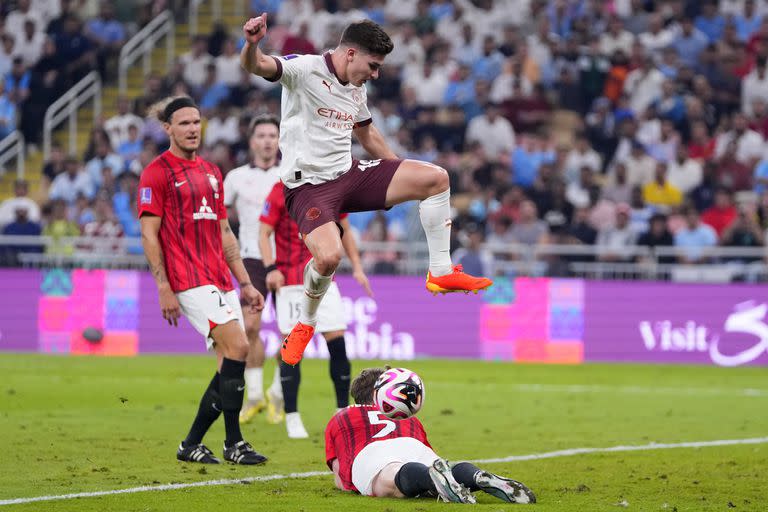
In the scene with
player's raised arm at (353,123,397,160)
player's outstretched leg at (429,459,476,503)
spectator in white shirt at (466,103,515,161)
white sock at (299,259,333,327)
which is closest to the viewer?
player's outstretched leg at (429,459,476,503)

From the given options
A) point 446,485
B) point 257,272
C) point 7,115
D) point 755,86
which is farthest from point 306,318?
point 7,115

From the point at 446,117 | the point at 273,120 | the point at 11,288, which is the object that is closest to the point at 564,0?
the point at 446,117

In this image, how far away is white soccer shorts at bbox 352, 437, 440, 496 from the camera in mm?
7934

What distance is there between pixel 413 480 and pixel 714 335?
45.5ft

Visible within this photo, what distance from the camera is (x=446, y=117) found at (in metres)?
26.1

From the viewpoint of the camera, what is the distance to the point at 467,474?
7629mm

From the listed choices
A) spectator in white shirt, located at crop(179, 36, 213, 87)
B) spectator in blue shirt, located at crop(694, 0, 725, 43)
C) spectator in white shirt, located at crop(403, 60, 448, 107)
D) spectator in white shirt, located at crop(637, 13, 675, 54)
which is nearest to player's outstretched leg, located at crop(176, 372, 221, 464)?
spectator in white shirt, located at crop(403, 60, 448, 107)

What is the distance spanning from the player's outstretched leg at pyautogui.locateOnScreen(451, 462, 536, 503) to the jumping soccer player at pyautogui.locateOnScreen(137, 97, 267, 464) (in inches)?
96.6

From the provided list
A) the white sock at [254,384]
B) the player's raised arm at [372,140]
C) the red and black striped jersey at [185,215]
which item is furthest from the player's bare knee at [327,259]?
the white sock at [254,384]

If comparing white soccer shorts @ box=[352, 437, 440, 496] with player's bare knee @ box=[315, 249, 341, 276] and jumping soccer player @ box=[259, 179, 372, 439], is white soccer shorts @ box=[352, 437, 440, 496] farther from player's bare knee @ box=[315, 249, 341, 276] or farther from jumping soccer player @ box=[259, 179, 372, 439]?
jumping soccer player @ box=[259, 179, 372, 439]

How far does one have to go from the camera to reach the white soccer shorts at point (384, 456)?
26.0 ft

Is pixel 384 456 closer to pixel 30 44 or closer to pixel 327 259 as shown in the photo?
pixel 327 259

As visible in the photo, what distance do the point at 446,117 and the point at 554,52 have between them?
2575 millimetres

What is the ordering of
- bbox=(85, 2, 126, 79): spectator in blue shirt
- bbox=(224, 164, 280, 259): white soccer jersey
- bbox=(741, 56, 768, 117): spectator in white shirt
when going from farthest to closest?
bbox=(85, 2, 126, 79): spectator in blue shirt < bbox=(741, 56, 768, 117): spectator in white shirt < bbox=(224, 164, 280, 259): white soccer jersey
